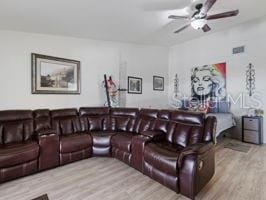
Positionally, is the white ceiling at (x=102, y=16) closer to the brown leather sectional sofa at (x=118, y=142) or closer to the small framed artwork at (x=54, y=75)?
the small framed artwork at (x=54, y=75)

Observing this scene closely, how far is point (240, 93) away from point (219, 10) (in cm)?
253

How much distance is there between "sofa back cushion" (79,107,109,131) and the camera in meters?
4.02

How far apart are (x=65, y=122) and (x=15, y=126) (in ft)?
2.96

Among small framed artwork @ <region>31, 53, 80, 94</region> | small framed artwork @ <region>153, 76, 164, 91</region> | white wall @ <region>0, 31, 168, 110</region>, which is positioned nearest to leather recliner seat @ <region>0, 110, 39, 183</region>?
white wall @ <region>0, 31, 168, 110</region>

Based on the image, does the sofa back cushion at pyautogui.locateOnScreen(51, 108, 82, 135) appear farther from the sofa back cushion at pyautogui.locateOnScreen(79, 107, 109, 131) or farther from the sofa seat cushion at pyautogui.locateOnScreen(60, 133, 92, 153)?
the sofa seat cushion at pyautogui.locateOnScreen(60, 133, 92, 153)

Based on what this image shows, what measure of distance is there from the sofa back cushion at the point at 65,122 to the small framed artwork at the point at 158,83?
3.43 metres

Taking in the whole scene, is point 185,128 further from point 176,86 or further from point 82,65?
point 176,86

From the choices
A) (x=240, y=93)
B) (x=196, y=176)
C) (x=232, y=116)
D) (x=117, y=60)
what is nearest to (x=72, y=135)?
(x=196, y=176)

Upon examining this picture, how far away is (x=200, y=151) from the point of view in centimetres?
217

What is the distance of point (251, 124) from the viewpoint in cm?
454

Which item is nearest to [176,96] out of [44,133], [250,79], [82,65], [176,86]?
[176,86]

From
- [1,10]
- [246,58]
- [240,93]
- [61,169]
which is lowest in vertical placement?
[61,169]

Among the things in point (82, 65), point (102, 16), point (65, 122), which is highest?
point (102, 16)

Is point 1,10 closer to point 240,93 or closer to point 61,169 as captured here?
point 61,169
